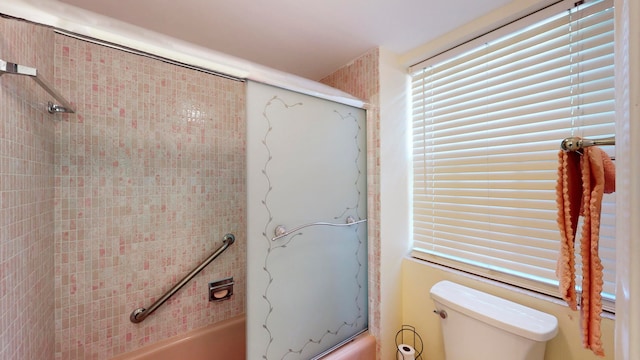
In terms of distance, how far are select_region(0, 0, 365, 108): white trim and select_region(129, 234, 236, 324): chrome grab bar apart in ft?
3.79

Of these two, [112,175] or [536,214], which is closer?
[536,214]

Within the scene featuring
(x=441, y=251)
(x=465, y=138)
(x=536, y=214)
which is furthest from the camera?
(x=441, y=251)

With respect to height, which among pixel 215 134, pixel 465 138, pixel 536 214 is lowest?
pixel 536 214

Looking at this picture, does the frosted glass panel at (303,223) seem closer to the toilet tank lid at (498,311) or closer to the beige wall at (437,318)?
the beige wall at (437,318)

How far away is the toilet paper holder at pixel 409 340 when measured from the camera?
53.2 inches

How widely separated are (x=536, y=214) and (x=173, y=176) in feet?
6.42

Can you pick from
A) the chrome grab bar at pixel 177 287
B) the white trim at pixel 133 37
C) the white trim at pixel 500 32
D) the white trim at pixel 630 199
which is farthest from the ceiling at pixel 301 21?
the chrome grab bar at pixel 177 287

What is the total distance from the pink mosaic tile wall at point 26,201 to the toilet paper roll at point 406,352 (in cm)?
158

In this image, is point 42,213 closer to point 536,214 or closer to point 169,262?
point 169,262

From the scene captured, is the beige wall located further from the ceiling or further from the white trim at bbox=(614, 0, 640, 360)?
the ceiling

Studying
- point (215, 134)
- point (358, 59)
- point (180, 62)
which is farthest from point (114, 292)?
point (358, 59)

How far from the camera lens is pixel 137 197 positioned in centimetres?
136

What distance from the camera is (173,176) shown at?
4.81 ft

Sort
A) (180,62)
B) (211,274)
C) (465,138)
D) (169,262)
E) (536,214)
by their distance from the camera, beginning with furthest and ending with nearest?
(211,274) → (169,262) → (465,138) → (536,214) → (180,62)
